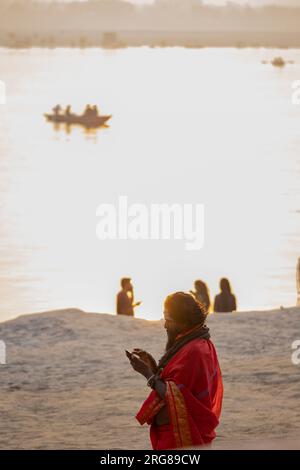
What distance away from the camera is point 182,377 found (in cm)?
620

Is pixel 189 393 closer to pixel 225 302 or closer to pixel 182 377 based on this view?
pixel 182 377

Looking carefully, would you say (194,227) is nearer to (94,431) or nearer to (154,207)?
(154,207)

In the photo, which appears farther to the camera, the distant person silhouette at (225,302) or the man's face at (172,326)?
the distant person silhouette at (225,302)

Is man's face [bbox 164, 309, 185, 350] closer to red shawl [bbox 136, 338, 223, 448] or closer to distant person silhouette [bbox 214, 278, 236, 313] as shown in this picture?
red shawl [bbox 136, 338, 223, 448]

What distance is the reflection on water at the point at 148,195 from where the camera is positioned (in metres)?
25.3

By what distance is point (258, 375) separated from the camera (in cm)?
1182

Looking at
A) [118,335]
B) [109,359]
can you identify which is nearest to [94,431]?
[109,359]
